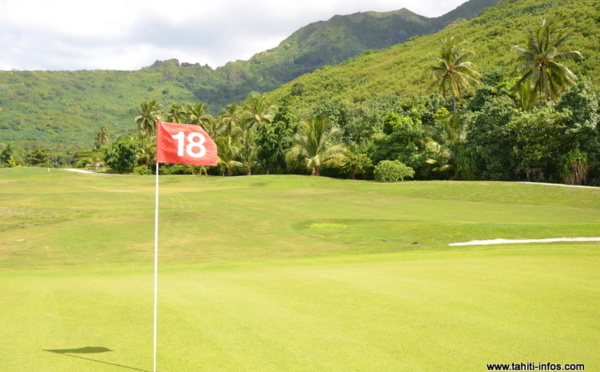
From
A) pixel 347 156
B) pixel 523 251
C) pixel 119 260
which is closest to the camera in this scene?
pixel 523 251

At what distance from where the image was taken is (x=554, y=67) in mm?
53781

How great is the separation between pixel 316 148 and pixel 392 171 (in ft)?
49.6

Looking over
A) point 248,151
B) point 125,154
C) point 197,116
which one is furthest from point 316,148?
point 125,154

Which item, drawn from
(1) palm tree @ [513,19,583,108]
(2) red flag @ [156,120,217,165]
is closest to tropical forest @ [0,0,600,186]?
(1) palm tree @ [513,19,583,108]

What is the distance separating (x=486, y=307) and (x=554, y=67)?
53779mm

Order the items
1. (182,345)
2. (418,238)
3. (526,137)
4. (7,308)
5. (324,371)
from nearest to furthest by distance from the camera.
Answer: (324,371)
(182,345)
(7,308)
(418,238)
(526,137)

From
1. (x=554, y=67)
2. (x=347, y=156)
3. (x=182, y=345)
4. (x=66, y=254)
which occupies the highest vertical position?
(x=554, y=67)

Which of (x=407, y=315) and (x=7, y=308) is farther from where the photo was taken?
(x=7, y=308)

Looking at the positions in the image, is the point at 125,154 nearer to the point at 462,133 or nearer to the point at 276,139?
the point at 276,139

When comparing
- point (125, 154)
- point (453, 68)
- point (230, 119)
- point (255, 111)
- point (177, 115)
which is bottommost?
point (125, 154)

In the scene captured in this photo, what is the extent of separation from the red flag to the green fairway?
2903mm

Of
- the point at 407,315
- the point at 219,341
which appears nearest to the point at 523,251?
the point at 407,315

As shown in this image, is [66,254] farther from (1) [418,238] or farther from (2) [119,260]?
(1) [418,238]

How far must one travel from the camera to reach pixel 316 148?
226ft
